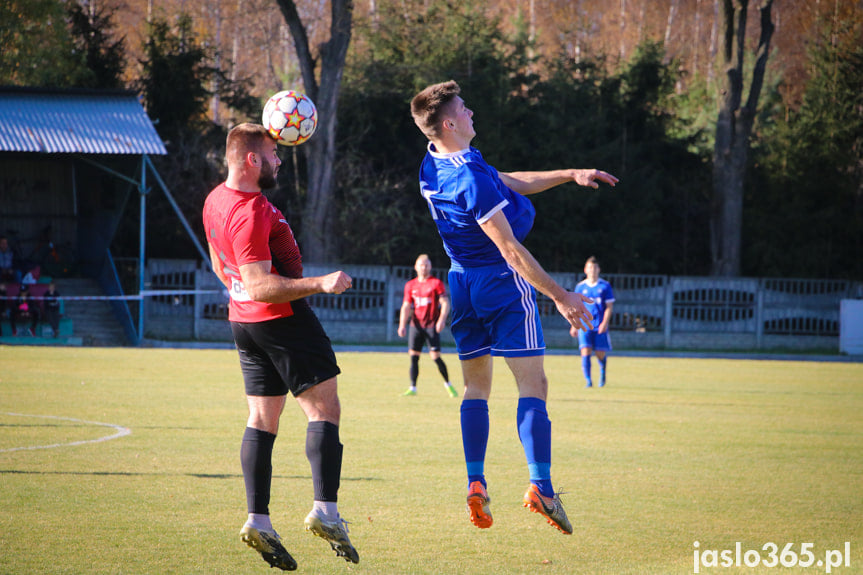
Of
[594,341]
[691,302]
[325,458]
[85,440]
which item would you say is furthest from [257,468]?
[691,302]

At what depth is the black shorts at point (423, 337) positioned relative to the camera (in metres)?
15.3

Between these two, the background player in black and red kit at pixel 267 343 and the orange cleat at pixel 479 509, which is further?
the orange cleat at pixel 479 509

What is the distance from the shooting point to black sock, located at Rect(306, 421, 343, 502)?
16.5 feet

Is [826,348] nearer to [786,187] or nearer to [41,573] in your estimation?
[786,187]

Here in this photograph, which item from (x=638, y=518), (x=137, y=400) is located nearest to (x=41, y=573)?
(x=638, y=518)

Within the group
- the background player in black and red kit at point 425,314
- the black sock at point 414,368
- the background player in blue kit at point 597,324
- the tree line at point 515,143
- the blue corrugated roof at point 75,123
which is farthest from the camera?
the tree line at point 515,143

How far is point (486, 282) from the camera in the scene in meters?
5.50

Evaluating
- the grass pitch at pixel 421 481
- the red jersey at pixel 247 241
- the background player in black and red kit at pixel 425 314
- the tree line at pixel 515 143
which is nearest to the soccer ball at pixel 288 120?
the red jersey at pixel 247 241

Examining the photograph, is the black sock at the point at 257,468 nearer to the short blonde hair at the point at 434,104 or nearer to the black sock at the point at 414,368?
the short blonde hair at the point at 434,104

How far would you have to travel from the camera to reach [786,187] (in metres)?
35.4

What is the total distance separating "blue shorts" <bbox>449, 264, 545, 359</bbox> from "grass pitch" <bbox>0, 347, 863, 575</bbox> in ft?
4.62

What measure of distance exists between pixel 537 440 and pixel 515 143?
29.5 meters

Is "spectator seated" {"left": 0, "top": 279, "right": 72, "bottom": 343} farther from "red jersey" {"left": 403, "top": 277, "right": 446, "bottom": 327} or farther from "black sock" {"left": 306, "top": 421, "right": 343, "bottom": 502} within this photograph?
"black sock" {"left": 306, "top": 421, "right": 343, "bottom": 502}

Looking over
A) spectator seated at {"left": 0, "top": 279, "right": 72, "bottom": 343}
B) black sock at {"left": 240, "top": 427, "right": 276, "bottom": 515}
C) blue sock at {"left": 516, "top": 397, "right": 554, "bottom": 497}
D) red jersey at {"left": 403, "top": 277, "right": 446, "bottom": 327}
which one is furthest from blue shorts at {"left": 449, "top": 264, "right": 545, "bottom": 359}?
spectator seated at {"left": 0, "top": 279, "right": 72, "bottom": 343}
